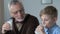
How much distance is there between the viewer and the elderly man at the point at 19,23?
1.41 metres

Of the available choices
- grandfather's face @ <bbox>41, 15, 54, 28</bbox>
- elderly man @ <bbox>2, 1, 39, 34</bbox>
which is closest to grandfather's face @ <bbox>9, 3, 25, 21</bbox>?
elderly man @ <bbox>2, 1, 39, 34</bbox>

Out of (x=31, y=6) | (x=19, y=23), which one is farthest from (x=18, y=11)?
(x=31, y=6)

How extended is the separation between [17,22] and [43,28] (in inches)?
11.9

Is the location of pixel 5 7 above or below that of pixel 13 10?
below

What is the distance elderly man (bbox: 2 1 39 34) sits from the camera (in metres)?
1.41

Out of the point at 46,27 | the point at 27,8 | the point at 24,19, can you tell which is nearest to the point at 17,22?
the point at 24,19

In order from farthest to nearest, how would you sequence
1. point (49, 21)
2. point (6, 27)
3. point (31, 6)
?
1. point (31, 6)
2. point (6, 27)
3. point (49, 21)

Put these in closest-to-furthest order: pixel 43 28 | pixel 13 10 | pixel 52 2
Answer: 1. pixel 43 28
2. pixel 13 10
3. pixel 52 2

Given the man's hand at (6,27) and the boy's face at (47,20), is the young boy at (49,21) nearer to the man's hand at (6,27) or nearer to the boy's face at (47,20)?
the boy's face at (47,20)

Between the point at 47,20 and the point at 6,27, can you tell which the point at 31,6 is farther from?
the point at 47,20

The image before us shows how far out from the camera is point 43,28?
1.25 meters

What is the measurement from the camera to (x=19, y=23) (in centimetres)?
146

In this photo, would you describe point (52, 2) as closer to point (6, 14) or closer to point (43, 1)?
point (43, 1)

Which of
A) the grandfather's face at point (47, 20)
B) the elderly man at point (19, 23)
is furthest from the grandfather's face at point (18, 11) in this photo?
the grandfather's face at point (47, 20)
